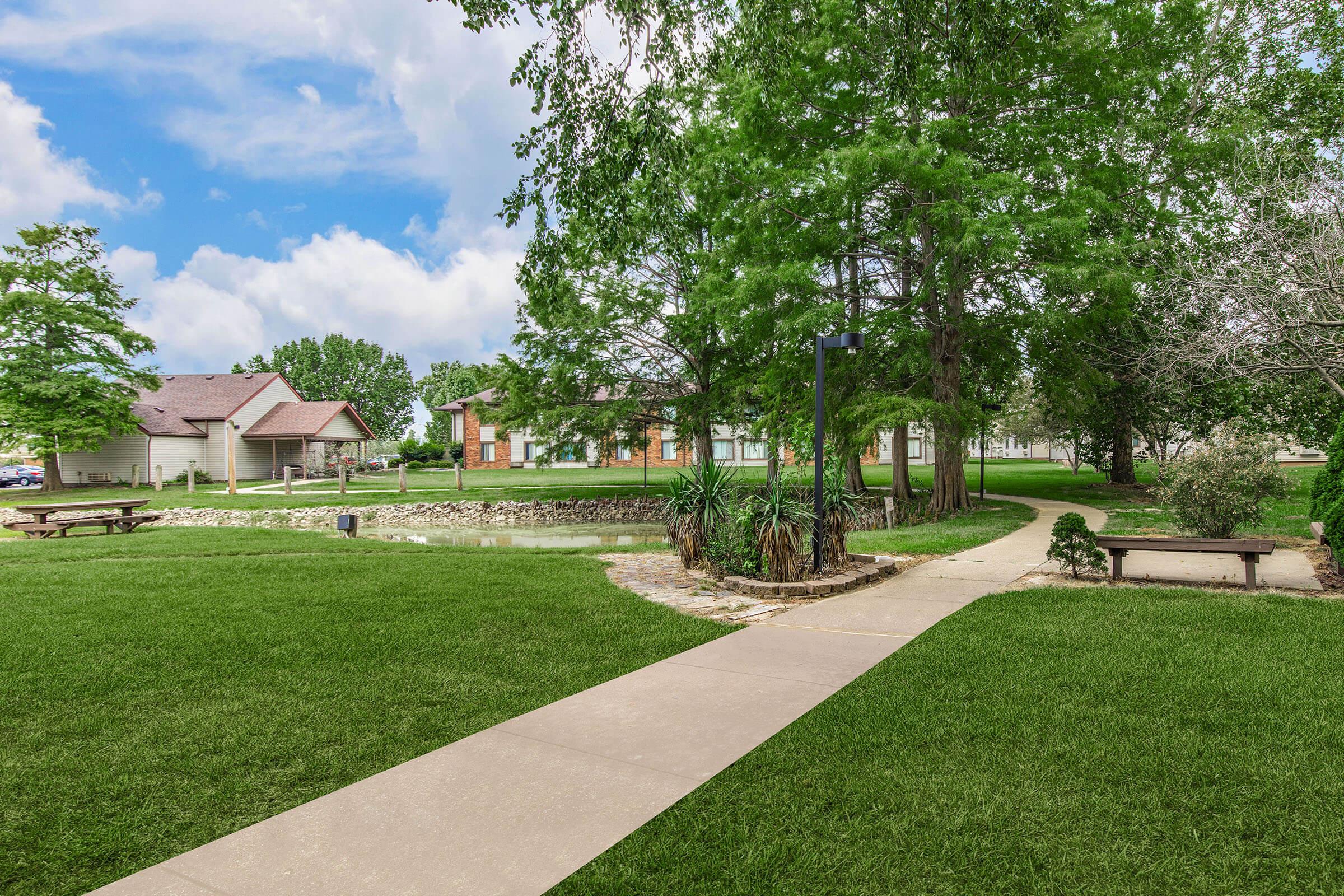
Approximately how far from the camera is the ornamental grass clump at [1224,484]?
30.5 ft

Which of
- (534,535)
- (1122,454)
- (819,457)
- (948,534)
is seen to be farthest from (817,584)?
(1122,454)

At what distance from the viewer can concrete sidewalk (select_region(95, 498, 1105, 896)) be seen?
104 inches

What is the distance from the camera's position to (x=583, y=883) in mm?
2584

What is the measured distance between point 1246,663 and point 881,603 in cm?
301

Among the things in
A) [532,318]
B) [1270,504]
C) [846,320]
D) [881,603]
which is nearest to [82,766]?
[881,603]

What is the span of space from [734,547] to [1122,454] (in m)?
19.9

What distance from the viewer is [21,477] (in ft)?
124

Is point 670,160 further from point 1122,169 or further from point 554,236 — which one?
point 1122,169

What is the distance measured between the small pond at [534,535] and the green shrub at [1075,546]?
23.8 ft

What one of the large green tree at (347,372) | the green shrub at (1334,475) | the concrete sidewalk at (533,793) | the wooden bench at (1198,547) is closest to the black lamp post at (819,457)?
the concrete sidewalk at (533,793)

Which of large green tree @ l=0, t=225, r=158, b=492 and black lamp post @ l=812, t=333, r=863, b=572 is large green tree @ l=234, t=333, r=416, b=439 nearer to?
large green tree @ l=0, t=225, r=158, b=492

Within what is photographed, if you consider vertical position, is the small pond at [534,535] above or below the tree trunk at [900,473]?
below

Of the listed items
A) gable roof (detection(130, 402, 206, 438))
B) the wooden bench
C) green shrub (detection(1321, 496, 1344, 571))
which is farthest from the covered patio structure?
green shrub (detection(1321, 496, 1344, 571))

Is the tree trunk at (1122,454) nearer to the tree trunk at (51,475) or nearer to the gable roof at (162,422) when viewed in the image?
the tree trunk at (51,475)
